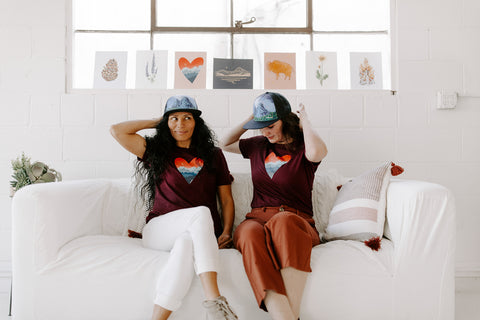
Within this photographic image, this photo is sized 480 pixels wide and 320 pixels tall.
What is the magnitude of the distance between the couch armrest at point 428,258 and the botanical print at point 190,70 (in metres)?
1.63

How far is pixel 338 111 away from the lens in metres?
2.68

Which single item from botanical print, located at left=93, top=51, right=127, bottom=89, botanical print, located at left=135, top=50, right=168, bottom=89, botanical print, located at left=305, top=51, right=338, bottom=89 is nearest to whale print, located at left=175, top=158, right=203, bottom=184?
botanical print, located at left=135, top=50, right=168, bottom=89

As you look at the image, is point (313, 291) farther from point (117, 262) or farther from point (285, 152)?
point (117, 262)

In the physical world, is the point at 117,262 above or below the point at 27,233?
below

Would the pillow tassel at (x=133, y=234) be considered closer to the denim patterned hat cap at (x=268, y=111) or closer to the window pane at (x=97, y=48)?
the denim patterned hat cap at (x=268, y=111)

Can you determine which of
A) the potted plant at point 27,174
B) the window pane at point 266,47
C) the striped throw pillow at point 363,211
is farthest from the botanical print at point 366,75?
the potted plant at point 27,174

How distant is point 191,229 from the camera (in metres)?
1.72

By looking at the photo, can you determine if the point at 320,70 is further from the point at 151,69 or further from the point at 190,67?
the point at 151,69

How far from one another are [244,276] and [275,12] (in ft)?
6.53

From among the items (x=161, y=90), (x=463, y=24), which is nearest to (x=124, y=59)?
(x=161, y=90)

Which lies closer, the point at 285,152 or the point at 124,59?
the point at 285,152

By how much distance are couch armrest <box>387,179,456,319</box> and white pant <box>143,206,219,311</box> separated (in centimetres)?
80

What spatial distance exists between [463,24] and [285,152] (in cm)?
167

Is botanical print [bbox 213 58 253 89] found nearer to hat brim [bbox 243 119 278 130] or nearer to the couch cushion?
hat brim [bbox 243 119 278 130]
